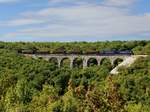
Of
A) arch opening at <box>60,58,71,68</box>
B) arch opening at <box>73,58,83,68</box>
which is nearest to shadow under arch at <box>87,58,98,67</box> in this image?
arch opening at <box>73,58,83,68</box>

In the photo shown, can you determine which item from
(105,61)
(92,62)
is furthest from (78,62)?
(105,61)

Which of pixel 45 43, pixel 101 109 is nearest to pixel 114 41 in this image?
pixel 45 43

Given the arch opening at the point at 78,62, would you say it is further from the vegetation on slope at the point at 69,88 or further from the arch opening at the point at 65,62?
the vegetation on slope at the point at 69,88

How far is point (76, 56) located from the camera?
402 ft

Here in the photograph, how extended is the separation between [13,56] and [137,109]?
71908 mm

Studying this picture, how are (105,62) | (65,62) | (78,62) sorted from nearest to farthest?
(105,62) → (78,62) → (65,62)

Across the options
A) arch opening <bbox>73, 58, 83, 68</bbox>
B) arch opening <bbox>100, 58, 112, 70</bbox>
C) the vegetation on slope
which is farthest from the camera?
arch opening <bbox>73, 58, 83, 68</bbox>

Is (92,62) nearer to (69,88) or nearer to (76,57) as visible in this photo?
(76,57)

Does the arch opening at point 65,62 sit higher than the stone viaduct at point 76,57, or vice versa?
the stone viaduct at point 76,57

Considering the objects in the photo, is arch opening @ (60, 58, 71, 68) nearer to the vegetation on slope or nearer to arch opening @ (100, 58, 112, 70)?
arch opening @ (100, 58, 112, 70)

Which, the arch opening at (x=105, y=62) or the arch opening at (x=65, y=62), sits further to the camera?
the arch opening at (x=65, y=62)

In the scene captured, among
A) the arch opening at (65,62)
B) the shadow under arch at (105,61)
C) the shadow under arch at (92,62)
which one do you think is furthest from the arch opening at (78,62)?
the shadow under arch at (105,61)

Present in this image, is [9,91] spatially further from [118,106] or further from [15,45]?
[15,45]

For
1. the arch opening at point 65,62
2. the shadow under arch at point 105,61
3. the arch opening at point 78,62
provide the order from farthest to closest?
1. the arch opening at point 65,62
2. the arch opening at point 78,62
3. the shadow under arch at point 105,61
